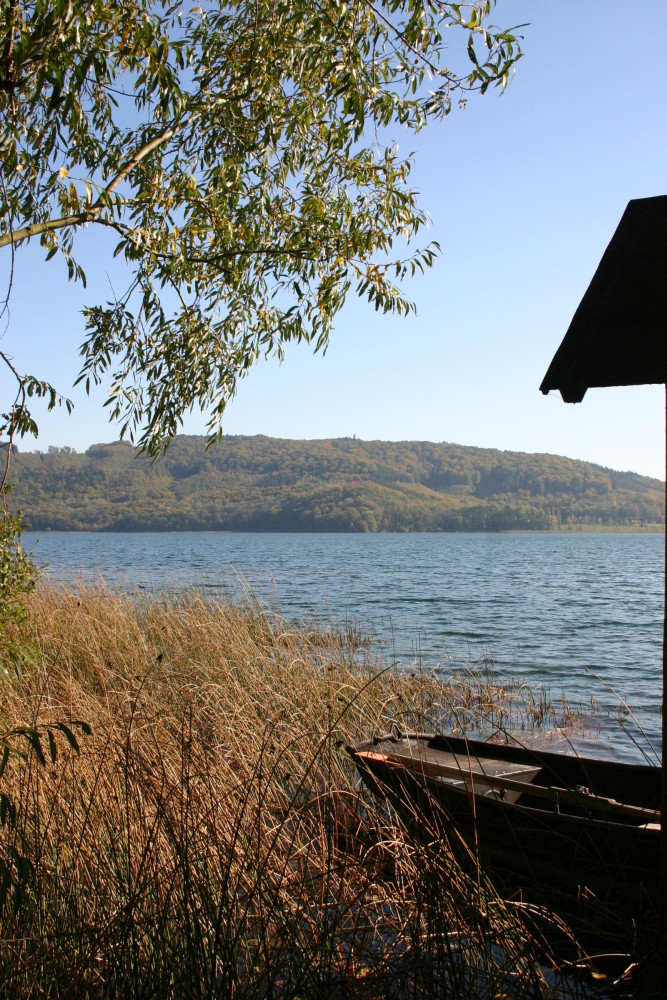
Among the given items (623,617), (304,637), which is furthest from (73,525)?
(304,637)

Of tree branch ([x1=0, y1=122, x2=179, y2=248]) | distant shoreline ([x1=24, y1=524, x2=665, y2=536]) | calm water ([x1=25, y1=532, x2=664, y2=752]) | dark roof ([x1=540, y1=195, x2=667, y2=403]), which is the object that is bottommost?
calm water ([x1=25, y1=532, x2=664, y2=752])

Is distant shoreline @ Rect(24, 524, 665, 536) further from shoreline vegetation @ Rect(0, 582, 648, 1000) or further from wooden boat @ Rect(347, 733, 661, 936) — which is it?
shoreline vegetation @ Rect(0, 582, 648, 1000)

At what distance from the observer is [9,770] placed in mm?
3951

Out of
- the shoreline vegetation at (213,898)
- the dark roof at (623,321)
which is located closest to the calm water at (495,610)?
the shoreline vegetation at (213,898)

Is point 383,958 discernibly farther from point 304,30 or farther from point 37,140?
point 304,30

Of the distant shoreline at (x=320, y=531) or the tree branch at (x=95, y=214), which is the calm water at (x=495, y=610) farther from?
the distant shoreline at (x=320, y=531)

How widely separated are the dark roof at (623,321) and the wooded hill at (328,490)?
334 ft

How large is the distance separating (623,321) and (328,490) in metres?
126

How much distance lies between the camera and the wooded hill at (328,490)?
117 metres

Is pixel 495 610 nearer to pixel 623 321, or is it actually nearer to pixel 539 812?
pixel 539 812

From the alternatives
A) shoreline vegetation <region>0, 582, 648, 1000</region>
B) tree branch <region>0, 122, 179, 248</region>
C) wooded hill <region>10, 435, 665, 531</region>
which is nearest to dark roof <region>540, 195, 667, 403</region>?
shoreline vegetation <region>0, 582, 648, 1000</region>

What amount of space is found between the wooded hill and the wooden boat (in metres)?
99.4

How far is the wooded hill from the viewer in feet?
385

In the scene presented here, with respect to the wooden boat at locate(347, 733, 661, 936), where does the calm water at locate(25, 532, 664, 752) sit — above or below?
below
